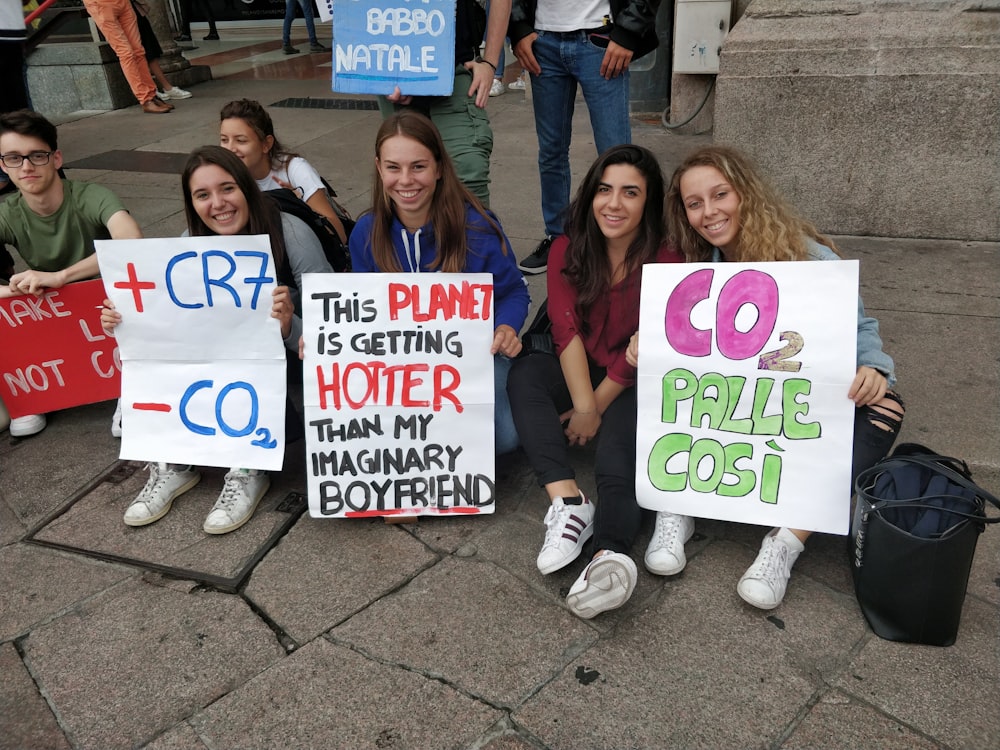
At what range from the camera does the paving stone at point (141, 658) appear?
200cm

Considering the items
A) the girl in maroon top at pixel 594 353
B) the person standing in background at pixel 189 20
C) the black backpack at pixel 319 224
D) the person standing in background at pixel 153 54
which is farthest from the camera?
the person standing in background at pixel 189 20

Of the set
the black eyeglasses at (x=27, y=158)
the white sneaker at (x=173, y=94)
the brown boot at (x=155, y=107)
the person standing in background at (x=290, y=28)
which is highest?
the person standing in background at (x=290, y=28)

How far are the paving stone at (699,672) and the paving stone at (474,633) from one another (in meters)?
0.08

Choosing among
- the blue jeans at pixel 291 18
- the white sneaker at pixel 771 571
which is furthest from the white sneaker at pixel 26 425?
the blue jeans at pixel 291 18

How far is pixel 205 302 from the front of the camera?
2.68 metres

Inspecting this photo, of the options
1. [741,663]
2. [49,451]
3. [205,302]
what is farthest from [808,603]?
[49,451]

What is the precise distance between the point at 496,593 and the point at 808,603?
85 cm

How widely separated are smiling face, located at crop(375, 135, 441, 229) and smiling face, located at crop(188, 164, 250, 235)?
50 cm

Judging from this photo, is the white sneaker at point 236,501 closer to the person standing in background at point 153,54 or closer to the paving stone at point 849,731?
the paving stone at point 849,731

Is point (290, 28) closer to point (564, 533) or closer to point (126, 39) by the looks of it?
point (126, 39)

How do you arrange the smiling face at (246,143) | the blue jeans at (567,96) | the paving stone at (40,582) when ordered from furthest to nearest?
the blue jeans at (567,96), the smiling face at (246,143), the paving stone at (40,582)

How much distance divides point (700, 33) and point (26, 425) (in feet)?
17.7

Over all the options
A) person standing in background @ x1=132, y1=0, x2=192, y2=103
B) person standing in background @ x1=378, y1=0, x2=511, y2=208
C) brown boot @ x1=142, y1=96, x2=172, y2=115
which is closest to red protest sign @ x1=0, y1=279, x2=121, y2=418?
person standing in background @ x1=378, y1=0, x2=511, y2=208

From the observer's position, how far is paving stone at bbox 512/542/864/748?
187 centimetres
